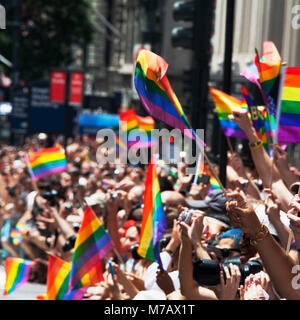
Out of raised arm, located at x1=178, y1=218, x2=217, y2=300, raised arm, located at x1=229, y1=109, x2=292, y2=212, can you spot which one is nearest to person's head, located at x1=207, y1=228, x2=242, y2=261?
raised arm, located at x1=229, y1=109, x2=292, y2=212

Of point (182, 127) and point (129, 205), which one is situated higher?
point (182, 127)

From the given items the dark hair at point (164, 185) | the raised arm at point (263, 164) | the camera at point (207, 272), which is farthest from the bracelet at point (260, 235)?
the dark hair at point (164, 185)

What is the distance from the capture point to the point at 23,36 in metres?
45.8

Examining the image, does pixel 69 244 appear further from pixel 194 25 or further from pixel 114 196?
pixel 194 25

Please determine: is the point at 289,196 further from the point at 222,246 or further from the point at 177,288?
the point at 177,288

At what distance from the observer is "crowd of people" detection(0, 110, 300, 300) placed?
16.5 ft

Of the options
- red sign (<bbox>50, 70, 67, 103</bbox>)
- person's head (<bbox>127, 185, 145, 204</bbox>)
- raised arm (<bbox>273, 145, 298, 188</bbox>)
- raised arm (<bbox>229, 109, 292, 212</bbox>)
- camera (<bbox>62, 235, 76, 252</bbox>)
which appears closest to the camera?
raised arm (<bbox>229, 109, 292, 212</bbox>)

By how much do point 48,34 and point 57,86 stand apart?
21983mm

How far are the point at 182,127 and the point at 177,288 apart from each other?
53.3 inches

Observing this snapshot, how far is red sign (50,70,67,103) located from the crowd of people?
47.8ft

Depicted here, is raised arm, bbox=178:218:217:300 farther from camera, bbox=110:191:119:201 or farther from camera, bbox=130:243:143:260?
camera, bbox=110:191:119:201

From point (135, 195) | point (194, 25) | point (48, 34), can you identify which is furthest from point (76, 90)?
point (48, 34)

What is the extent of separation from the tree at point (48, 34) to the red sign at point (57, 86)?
19320mm
